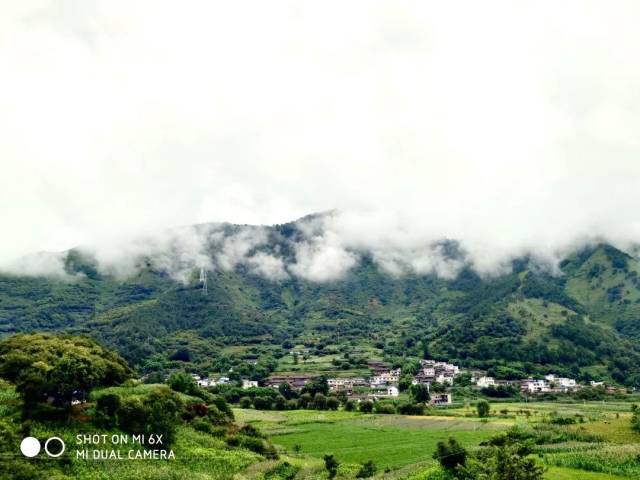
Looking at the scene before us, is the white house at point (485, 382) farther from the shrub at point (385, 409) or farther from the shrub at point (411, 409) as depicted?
the shrub at point (411, 409)

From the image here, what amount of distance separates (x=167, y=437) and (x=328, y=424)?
3834 centimetres

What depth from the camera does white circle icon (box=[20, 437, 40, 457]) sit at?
4217 cm

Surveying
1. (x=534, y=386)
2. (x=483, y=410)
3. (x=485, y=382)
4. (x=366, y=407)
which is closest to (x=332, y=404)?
(x=366, y=407)

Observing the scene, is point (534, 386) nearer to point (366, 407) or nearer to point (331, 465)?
point (366, 407)

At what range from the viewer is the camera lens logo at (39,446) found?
139 feet

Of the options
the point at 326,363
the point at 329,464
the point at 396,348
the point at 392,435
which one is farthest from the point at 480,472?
the point at 396,348

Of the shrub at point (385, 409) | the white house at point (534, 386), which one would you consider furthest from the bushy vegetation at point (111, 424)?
the white house at point (534, 386)

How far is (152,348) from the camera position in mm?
185750

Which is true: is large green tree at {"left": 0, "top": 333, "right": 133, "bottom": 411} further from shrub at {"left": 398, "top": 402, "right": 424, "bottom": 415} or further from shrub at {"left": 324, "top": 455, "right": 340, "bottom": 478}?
shrub at {"left": 398, "top": 402, "right": 424, "bottom": 415}

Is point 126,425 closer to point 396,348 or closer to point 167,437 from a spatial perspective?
point 167,437

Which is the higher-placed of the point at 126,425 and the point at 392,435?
the point at 126,425

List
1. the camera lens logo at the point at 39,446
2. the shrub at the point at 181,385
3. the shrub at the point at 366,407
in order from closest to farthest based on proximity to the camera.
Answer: the camera lens logo at the point at 39,446 < the shrub at the point at 181,385 < the shrub at the point at 366,407

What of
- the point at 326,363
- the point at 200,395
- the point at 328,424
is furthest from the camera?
the point at 326,363

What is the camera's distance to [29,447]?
42.9 metres
